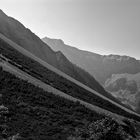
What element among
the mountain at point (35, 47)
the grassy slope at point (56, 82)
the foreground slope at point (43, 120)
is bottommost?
the foreground slope at point (43, 120)

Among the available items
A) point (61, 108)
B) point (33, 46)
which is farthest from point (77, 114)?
point (33, 46)

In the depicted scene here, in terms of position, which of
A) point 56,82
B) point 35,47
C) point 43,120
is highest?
point 35,47

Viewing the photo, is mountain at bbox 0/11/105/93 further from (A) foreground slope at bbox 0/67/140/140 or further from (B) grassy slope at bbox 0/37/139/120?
(A) foreground slope at bbox 0/67/140/140

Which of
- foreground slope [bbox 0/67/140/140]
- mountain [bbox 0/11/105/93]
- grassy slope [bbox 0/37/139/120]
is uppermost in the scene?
mountain [bbox 0/11/105/93]

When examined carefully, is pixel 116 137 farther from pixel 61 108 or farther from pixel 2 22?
pixel 2 22

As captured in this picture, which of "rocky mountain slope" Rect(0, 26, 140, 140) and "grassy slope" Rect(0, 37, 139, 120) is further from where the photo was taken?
"grassy slope" Rect(0, 37, 139, 120)

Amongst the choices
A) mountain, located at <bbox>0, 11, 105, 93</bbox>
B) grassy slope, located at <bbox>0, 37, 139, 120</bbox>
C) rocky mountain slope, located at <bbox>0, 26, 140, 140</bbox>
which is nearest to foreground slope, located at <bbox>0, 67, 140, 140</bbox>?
rocky mountain slope, located at <bbox>0, 26, 140, 140</bbox>

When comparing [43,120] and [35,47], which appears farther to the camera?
[35,47]

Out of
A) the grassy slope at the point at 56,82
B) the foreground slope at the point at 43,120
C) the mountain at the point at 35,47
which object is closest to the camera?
the foreground slope at the point at 43,120

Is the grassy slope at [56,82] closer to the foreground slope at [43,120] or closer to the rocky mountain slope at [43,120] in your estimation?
the rocky mountain slope at [43,120]

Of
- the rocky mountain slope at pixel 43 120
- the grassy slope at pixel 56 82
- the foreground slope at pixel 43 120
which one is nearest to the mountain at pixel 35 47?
the grassy slope at pixel 56 82

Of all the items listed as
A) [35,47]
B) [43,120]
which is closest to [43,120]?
[43,120]

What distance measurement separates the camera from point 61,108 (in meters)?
27.3

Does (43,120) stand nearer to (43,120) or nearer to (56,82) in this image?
(43,120)
